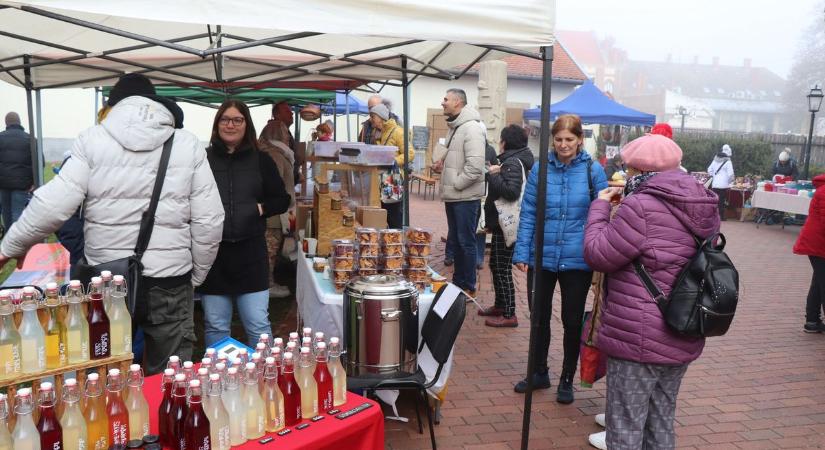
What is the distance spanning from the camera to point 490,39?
2.73 metres

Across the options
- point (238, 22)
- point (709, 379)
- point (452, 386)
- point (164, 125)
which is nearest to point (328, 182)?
point (452, 386)

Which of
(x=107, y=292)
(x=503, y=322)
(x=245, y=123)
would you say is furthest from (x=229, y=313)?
(x=503, y=322)

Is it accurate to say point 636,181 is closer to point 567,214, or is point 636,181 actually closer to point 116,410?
point 567,214

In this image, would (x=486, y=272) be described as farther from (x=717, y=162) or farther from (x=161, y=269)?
(x=717, y=162)

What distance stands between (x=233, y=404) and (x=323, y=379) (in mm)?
360

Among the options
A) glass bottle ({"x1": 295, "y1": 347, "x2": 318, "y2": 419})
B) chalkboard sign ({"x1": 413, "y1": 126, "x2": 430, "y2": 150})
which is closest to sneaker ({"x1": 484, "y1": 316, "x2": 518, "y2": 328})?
glass bottle ({"x1": 295, "y1": 347, "x2": 318, "y2": 419})

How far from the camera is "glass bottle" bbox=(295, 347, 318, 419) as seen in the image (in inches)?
85.6

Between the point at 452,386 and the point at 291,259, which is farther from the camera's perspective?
the point at 291,259

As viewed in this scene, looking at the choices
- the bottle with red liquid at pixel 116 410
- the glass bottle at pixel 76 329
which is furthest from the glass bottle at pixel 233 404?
the glass bottle at pixel 76 329

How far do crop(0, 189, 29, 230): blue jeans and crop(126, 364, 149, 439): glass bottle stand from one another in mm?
8165

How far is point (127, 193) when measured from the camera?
2.71 meters

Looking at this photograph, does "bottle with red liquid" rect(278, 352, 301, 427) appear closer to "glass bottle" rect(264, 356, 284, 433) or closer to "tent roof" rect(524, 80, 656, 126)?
"glass bottle" rect(264, 356, 284, 433)

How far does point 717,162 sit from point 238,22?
14.0 m

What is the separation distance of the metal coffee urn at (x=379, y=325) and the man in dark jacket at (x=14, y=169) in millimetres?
7095
